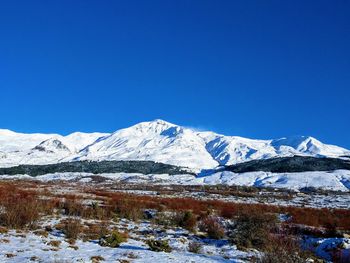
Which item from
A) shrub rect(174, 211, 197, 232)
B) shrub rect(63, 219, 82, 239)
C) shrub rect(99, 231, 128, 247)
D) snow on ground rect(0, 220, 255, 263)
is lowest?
snow on ground rect(0, 220, 255, 263)

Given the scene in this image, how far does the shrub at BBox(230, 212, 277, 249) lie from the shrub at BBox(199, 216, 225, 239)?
540 mm

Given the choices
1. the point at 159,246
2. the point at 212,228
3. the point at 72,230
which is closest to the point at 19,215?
the point at 72,230

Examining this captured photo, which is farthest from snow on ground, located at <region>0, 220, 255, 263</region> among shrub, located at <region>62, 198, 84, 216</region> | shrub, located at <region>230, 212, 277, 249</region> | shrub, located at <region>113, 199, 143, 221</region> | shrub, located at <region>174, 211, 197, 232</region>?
shrub, located at <region>113, 199, 143, 221</region>

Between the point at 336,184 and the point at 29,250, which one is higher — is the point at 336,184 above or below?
above

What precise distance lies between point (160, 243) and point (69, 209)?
8966 mm

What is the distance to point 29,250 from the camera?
541 inches

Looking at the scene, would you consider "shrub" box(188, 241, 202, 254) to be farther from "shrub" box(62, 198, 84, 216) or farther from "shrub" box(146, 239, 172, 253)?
"shrub" box(62, 198, 84, 216)

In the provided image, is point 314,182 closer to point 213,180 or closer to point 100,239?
point 213,180

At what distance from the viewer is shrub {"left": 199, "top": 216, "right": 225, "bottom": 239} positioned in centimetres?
1962

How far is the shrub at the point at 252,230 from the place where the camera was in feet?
59.4

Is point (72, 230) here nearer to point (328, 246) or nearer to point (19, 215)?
point (19, 215)

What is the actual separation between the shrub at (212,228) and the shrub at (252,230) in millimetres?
540

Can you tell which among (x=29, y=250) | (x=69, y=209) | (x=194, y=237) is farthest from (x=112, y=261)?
(x=69, y=209)

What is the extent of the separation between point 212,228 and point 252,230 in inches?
76.9
